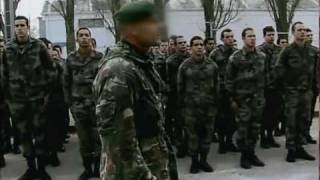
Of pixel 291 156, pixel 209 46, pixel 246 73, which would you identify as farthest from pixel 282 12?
pixel 246 73

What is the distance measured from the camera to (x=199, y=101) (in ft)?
21.9

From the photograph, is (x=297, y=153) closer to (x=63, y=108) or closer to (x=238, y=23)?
(x=63, y=108)

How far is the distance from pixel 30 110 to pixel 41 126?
33 cm

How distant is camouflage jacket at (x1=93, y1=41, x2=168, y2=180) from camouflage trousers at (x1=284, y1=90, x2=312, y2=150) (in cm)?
438

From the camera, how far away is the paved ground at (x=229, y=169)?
640cm

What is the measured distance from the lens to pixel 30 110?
610 centimetres

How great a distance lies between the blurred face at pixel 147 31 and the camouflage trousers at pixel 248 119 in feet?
14.0

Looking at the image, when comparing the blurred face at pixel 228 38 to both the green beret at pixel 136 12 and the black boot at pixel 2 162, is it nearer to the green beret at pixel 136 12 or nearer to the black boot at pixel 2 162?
the black boot at pixel 2 162

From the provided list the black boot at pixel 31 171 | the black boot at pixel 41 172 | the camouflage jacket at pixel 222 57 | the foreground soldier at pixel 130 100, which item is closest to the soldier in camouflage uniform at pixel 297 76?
the camouflage jacket at pixel 222 57

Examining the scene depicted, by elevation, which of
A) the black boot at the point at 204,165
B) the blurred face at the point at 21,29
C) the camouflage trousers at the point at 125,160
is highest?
the blurred face at the point at 21,29

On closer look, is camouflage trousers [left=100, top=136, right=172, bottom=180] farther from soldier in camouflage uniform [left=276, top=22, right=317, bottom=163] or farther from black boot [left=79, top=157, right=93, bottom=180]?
soldier in camouflage uniform [left=276, top=22, right=317, bottom=163]

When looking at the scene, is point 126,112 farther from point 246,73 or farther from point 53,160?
point 53,160

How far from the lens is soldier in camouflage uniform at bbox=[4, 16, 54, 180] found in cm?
600

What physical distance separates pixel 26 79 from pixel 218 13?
710 inches
